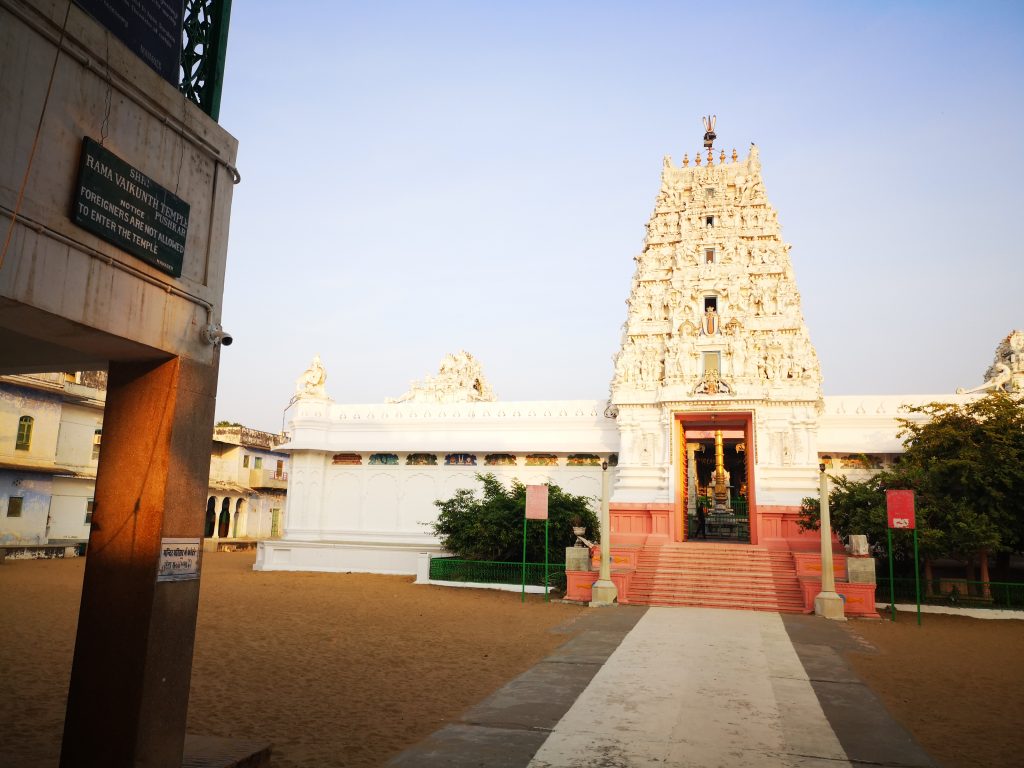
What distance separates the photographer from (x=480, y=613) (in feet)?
56.5

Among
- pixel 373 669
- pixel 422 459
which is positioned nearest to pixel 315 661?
pixel 373 669

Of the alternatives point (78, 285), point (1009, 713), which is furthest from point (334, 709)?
point (1009, 713)

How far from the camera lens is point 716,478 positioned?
108ft

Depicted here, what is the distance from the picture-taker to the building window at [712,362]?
25484 mm

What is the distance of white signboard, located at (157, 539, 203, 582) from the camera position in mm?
5512

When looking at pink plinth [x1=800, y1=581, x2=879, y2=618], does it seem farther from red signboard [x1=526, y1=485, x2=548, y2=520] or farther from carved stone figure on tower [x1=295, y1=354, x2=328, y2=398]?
carved stone figure on tower [x1=295, y1=354, x2=328, y2=398]

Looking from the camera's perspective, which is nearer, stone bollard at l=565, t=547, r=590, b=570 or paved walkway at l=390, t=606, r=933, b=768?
paved walkway at l=390, t=606, r=933, b=768

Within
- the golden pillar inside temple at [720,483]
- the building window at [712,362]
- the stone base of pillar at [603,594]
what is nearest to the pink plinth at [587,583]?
the stone base of pillar at [603,594]

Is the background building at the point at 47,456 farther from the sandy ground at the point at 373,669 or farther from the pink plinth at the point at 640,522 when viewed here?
the pink plinth at the point at 640,522

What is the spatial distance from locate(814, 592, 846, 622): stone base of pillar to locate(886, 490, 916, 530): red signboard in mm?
2210

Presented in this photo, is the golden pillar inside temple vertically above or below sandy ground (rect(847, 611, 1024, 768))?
above

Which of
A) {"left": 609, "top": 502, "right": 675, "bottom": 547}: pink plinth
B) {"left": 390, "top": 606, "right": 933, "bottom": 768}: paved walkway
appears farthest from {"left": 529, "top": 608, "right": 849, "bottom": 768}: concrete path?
{"left": 609, "top": 502, "right": 675, "bottom": 547}: pink plinth

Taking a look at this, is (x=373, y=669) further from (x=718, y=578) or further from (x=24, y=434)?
(x=24, y=434)

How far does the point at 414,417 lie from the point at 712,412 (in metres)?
12.2
